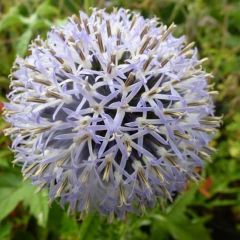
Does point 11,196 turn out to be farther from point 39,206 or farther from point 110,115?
point 110,115

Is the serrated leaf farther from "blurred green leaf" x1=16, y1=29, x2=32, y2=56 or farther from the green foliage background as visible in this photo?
"blurred green leaf" x1=16, y1=29, x2=32, y2=56

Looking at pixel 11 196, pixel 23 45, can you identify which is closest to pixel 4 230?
pixel 11 196

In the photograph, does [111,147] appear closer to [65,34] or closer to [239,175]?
[65,34]

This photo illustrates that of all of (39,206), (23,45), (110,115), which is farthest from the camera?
(23,45)

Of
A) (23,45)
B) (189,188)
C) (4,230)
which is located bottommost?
(4,230)

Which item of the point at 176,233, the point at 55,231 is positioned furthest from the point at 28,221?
the point at 176,233

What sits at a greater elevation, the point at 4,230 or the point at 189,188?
the point at 189,188
